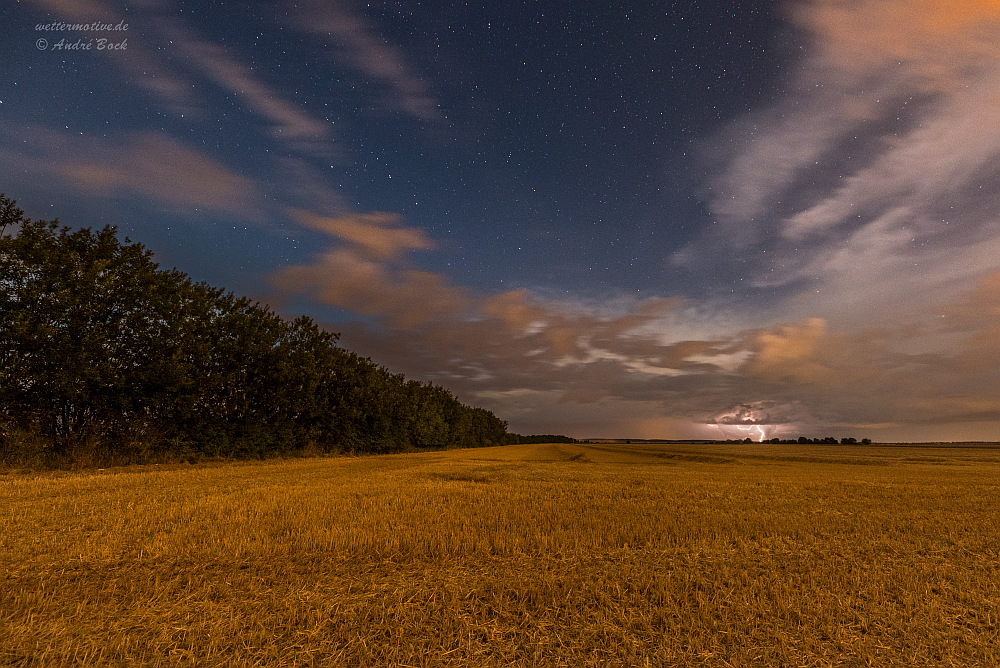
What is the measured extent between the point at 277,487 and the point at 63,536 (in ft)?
25.6

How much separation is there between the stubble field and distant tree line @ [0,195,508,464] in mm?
13033

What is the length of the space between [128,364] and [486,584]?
99.1 feet

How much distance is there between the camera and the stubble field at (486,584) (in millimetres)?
5191

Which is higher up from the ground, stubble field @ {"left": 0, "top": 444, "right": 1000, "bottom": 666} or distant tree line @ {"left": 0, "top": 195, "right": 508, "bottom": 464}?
distant tree line @ {"left": 0, "top": 195, "right": 508, "bottom": 464}

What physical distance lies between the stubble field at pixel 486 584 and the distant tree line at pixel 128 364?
1303cm

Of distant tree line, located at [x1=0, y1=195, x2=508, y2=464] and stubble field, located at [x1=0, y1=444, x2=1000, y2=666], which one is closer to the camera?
stubble field, located at [x1=0, y1=444, x2=1000, y2=666]

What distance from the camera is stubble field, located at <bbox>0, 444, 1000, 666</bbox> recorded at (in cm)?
519

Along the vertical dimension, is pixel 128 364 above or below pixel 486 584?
above

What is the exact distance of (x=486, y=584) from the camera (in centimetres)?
727

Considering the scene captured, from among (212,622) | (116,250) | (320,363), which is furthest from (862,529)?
(320,363)

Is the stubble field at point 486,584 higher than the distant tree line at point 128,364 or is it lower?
lower

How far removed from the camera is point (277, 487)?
57.4 feet

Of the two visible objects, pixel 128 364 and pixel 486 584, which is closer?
pixel 486 584

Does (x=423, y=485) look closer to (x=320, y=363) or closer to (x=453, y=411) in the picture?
(x=320, y=363)
